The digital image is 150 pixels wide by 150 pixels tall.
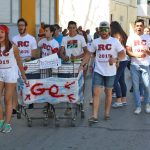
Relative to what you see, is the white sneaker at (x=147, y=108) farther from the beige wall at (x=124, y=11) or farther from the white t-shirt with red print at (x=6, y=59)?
the beige wall at (x=124, y=11)

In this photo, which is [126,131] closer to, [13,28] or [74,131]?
[74,131]

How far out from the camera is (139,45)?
31.2 feet

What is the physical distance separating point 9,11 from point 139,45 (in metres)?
7.63

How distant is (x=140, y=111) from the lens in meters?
9.61

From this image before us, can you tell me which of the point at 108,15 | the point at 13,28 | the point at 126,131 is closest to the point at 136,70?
the point at 126,131

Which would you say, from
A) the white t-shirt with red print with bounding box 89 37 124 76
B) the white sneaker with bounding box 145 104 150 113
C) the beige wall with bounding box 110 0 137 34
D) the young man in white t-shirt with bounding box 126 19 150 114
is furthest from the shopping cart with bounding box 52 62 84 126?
the beige wall with bounding box 110 0 137 34

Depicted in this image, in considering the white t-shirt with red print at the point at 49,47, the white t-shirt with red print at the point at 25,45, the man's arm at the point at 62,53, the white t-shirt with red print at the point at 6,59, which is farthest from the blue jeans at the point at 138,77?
the white t-shirt with red print at the point at 6,59

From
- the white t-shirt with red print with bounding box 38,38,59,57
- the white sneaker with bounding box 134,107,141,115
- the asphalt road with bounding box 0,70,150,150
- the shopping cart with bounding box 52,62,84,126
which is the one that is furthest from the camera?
the white t-shirt with red print with bounding box 38,38,59,57

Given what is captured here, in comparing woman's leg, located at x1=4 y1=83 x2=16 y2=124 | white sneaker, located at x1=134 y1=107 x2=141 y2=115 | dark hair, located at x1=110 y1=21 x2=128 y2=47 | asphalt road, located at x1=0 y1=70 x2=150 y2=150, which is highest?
dark hair, located at x1=110 y1=21 x2=128 y2=47

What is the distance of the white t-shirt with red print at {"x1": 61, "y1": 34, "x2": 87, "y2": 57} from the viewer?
9852 millimetres

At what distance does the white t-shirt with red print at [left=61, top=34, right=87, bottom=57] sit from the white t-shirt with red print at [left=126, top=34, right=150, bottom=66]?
996 millimetres

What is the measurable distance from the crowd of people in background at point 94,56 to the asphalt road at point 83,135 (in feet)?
0.88

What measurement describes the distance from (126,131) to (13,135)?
1.87m

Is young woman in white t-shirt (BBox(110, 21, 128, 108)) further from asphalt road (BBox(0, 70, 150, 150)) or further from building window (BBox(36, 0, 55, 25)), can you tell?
building window (BBox(36, 0, 55, 25))
